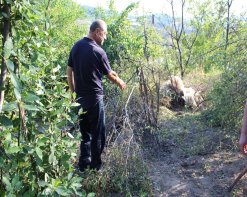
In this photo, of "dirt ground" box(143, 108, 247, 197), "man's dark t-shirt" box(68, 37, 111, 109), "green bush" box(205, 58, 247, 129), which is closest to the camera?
"man's dark t-shirt" box(68, 37, 111, 109)

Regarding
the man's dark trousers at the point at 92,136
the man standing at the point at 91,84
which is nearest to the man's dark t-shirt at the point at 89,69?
the man standing at the point at 91,84

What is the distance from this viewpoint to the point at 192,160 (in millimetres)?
4898

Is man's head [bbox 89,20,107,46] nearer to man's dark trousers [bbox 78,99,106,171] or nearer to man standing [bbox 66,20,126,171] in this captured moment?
man standing [bbox 66,20,126,171]

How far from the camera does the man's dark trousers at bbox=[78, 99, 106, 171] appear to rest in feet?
13.6

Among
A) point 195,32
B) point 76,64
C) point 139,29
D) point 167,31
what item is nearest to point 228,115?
point 76,64

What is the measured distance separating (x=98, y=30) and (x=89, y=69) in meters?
0.48

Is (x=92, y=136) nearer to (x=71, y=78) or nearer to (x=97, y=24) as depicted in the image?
(x=71, y=78)

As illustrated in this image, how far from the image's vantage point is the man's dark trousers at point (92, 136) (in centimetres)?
415

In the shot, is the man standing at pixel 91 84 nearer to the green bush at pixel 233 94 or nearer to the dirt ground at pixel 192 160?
the dirt ground at pixel 192 160

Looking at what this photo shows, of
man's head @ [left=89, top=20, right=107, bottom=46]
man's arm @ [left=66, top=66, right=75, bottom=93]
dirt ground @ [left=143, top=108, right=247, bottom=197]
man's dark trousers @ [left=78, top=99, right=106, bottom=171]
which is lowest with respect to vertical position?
dirt ground @ [left=143, top=108, right=247, bottom=197]

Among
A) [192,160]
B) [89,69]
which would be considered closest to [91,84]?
[89,69]

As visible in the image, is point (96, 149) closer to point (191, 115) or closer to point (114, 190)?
point (114, 190)

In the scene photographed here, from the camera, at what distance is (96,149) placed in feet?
14.0

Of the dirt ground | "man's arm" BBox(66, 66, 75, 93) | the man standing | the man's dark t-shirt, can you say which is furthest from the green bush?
"man's arm" BBox(66, 66, 75, 93)
